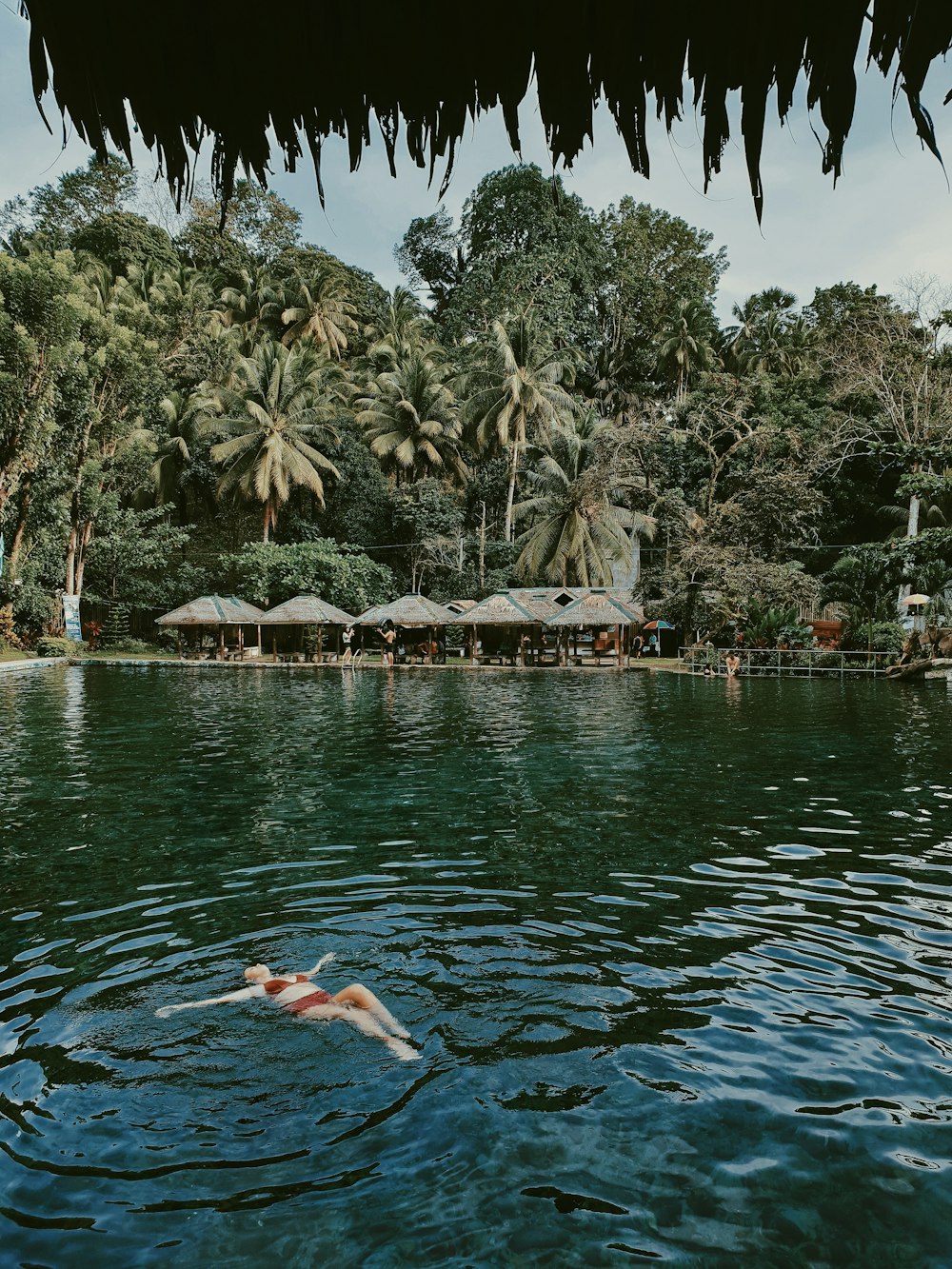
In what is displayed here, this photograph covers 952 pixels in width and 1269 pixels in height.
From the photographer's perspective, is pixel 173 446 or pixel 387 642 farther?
pixel 173 446

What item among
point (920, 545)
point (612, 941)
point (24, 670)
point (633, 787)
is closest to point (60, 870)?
point (612, 941)

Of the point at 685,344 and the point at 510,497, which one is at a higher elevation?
the point at 685,344

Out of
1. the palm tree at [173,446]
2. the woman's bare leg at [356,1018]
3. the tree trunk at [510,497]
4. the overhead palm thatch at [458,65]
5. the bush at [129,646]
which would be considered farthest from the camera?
the palm tree at [173,446]

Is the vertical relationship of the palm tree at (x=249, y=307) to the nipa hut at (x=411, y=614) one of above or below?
above

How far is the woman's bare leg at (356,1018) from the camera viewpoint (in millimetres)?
4670

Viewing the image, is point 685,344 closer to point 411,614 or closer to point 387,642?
point 411,614

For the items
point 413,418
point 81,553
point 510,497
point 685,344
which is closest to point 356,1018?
point 510,497

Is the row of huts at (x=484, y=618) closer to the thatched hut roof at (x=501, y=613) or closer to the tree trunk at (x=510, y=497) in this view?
the thatched hut roof at (x=501, y=613)

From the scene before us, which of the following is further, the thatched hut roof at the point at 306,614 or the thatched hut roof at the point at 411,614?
the thatched hut roof at the point at 306,614

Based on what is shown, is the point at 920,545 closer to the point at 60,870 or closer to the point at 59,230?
the point at 60,870

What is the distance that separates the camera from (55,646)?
33.1 metres

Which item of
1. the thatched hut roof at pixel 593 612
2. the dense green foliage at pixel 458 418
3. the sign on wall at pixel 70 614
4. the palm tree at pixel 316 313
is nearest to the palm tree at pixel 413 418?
the dense green foliage at pixel 458 418

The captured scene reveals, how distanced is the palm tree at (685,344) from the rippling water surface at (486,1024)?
3550cm

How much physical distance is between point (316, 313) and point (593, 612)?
24032 mm
